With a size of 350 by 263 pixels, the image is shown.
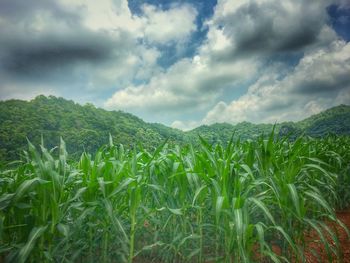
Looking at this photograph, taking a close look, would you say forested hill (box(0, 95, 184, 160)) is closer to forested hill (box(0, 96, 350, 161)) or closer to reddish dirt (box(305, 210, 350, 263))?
forested hill (box(0, 96, 350, 161))

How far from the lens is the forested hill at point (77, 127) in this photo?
28.1 metres

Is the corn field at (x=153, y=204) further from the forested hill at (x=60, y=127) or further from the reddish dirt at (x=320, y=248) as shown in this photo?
the forested hill at (x=60, y=127)

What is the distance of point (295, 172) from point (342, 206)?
4134 millimetres

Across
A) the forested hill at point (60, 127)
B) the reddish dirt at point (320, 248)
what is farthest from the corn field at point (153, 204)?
the forested hill at point (60, 127)

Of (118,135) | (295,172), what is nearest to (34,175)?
(295,172)

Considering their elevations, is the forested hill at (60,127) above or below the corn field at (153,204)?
above

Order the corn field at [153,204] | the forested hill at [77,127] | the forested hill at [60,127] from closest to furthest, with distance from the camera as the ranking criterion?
the corn field at [153,204], the forested hill at [77,127], the forested hill at [60,127]

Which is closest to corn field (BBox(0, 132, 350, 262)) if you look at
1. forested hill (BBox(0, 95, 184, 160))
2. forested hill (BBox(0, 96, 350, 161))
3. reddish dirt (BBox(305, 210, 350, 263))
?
reddish dirt (BBox(305, 210, 350, 263))

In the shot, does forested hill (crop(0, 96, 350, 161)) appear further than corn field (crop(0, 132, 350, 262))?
Yes

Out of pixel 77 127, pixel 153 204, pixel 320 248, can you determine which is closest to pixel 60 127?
pixel 77 127

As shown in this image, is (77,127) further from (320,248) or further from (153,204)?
(320,248)

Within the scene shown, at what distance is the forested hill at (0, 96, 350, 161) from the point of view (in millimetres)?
28109

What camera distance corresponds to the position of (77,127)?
3603 cm

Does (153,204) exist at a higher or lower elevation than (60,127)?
lower
